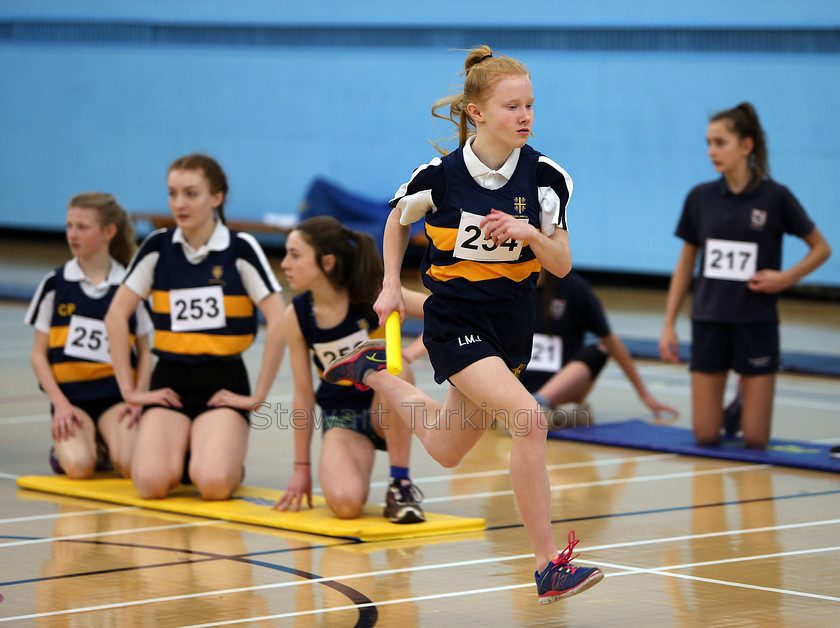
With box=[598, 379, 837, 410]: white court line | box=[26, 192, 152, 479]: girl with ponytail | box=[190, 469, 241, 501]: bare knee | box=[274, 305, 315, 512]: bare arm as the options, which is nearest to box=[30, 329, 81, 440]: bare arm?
box=[26, 192, 152, 479]: girl with ponytail

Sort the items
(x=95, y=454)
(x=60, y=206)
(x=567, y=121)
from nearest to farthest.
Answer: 1. (x=95, y=454)
2. (x=567, y=121)
3. (x=60, y=206)

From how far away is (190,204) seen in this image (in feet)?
17.5

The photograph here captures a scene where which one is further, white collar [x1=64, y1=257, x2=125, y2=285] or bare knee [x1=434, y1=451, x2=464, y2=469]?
white collar [x1=64, y1=257, x2=125, y2=285]

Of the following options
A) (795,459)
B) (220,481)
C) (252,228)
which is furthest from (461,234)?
(252,228)

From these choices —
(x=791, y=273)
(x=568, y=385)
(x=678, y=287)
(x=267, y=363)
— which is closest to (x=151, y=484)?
(x=267, y=363)

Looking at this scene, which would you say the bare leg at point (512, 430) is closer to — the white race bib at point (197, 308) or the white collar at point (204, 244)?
the white race bib at point (197, 308)

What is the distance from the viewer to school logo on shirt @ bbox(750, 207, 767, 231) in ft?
20.7

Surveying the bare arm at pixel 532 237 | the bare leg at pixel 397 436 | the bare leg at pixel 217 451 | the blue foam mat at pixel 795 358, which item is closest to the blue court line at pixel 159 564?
the bare leg at pixel 397 436

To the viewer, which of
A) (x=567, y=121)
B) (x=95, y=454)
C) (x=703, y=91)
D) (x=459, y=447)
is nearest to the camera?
(x=459, y=447)

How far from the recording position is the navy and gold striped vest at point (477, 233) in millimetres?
3727

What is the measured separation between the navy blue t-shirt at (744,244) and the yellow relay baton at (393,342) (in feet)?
9.80

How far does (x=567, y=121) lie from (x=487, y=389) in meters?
10.8

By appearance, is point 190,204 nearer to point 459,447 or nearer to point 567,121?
point 459,447

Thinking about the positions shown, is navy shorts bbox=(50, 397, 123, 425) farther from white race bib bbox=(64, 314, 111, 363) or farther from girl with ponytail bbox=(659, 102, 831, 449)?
girl with ponytail bbox=(659, 102, 831, 449)
